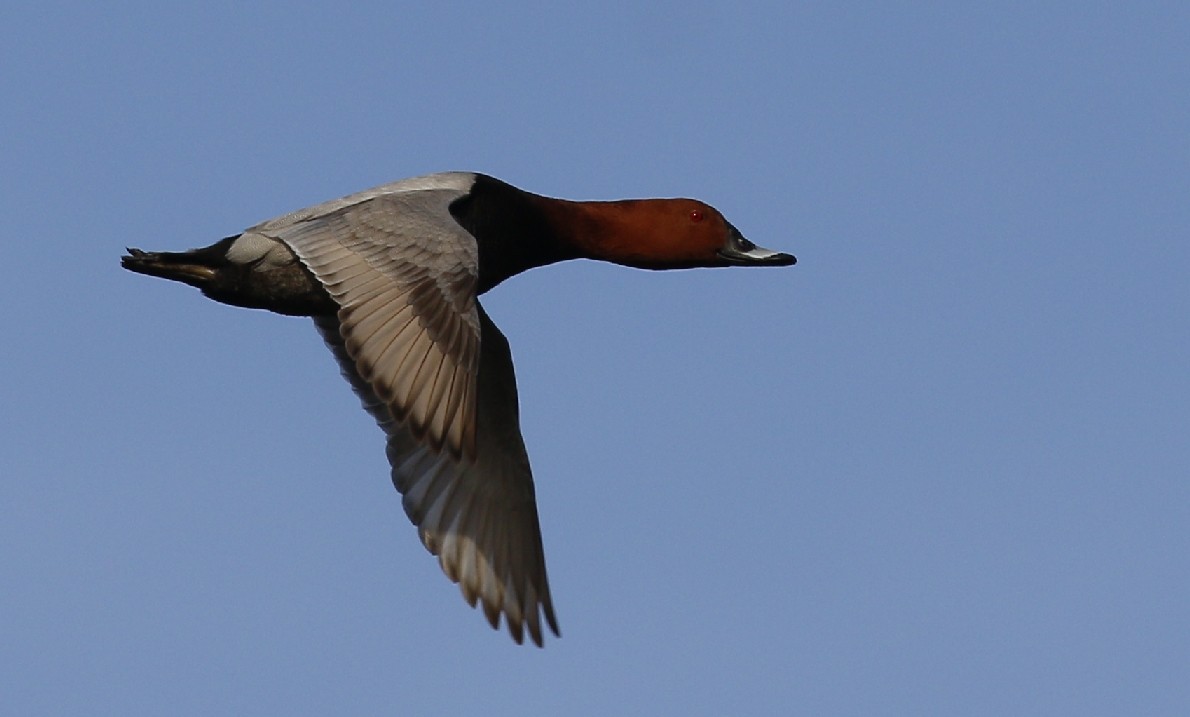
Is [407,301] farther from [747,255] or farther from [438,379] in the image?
[747,255]

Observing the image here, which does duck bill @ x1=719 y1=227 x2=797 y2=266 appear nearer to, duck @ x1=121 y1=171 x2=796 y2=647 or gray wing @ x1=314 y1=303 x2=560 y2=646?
duck @ x1=121 y1=171 x2=796 y2=647

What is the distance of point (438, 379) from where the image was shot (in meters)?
8.01

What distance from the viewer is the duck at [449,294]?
8.06 metres

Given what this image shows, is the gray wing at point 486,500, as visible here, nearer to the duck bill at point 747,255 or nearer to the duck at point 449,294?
the duck at point 449,294

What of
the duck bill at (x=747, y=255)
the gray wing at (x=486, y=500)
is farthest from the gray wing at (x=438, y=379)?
the duck bill at (x=747, y=255)

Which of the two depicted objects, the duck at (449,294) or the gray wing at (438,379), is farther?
the duck at (449,294)

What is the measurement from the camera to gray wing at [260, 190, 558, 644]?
796cm

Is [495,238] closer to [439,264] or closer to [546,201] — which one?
[546,201]

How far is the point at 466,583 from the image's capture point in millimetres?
10266

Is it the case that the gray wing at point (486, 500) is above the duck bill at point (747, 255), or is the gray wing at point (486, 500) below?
below

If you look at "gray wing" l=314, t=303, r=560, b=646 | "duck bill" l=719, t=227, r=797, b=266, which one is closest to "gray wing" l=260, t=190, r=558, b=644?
"gray wing" l=314, t=303, r=560, b=646

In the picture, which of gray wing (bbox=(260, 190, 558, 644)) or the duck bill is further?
the duck bill

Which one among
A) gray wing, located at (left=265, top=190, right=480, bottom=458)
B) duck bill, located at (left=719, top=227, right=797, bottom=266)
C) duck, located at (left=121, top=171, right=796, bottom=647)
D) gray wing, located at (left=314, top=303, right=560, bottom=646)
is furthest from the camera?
duck bill, located at (left=719, top=227, right=797, bottom=266)

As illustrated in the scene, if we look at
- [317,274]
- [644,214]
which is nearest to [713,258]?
[644,214]
